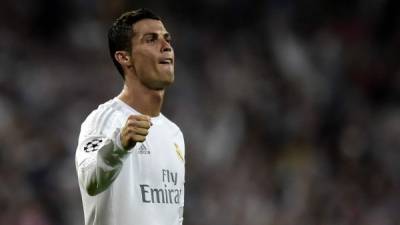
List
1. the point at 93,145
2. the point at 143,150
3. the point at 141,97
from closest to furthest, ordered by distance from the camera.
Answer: the point at 93,145
the point at 143,150
the point at 141,97

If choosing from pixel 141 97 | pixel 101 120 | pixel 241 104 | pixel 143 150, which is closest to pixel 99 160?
pixel 101 120

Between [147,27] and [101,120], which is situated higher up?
[147,27]

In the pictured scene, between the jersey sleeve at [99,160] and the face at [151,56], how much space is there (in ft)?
1.48

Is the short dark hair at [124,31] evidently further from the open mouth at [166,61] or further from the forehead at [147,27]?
the open mouth at [166,61]

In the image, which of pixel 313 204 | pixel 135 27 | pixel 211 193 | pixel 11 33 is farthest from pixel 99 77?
pixel 135 27

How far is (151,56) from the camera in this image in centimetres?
491

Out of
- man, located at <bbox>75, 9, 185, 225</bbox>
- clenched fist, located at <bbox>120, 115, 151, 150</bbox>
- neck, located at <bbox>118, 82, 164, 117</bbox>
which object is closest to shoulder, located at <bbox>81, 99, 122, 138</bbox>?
man, located at <bbox>75, 9, 185, 225</bbox>

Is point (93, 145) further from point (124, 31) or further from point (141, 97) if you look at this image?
point (124, 31)

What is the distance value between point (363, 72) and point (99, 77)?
3.61 m

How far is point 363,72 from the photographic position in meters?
12.9

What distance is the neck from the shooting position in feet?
16.4

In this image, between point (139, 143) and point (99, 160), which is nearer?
point (99, 160)

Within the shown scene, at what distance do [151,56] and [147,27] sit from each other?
0.16 m

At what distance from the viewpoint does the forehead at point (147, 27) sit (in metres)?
4.97
